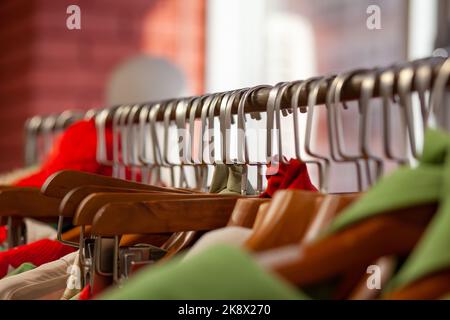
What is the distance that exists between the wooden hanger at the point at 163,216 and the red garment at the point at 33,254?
0.35m

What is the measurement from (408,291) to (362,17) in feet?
11.1

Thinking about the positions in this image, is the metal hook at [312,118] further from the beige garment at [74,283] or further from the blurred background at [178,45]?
the blurred background at [178,45]

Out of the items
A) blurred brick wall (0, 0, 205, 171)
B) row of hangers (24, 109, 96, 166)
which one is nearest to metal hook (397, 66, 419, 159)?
row of hangers (24, 109, 96, 166)

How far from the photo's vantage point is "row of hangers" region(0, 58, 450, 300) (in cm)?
64

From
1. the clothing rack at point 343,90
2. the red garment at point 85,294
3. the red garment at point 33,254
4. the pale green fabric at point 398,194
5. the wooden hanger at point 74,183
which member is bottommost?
the red garment at point 33,254

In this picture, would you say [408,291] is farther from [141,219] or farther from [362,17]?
[362,17]

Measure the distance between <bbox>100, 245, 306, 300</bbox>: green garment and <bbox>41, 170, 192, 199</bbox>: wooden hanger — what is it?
476 mm

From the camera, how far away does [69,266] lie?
1.10m

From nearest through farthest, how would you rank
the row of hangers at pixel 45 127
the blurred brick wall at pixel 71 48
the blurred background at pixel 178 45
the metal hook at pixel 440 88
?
the metal hook at pixel 440 88 → the row of hangers at pixel 45 127 → the blurred background at pixel 178 45 → the blurred brick wall at pixel 71 48

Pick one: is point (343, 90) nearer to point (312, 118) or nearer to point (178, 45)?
point (312, 118)

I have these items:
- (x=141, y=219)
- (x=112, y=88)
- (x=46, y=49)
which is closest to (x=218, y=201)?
(x=141, y=219)

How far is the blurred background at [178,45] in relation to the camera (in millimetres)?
3592

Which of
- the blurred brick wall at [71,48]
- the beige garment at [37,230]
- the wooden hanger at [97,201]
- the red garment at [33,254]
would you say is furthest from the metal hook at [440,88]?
the blurred brick wall at [71,48]

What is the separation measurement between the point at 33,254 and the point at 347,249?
714 millimetres
